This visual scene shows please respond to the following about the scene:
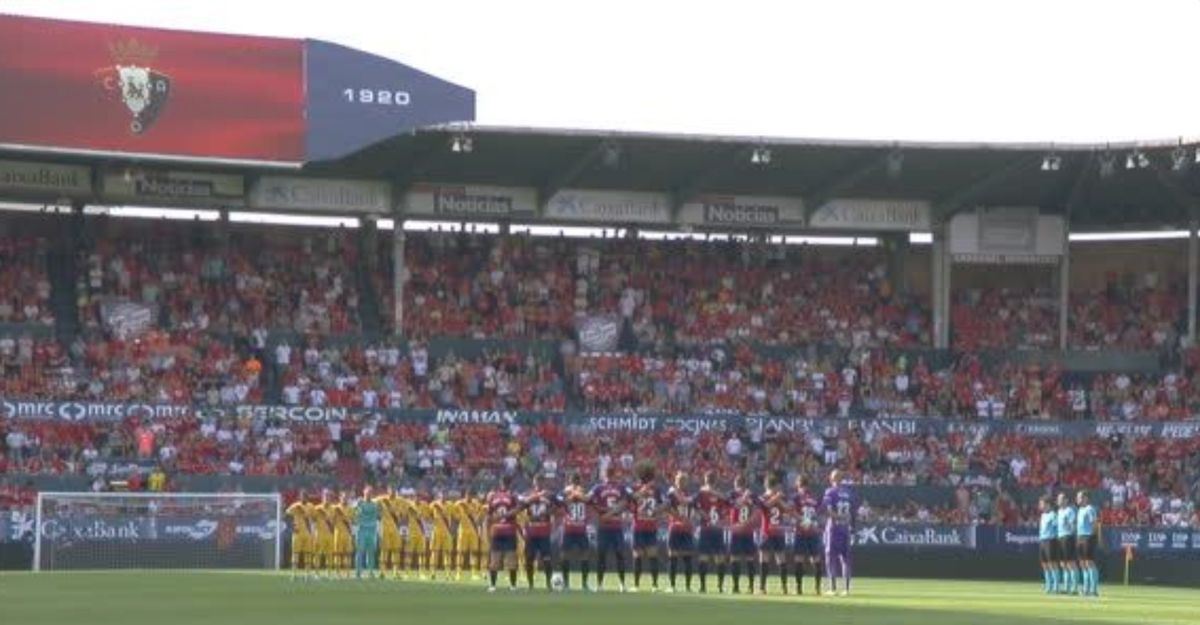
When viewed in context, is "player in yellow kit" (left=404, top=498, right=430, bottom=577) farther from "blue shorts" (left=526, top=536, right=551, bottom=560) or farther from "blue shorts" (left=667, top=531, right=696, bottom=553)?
"blue shorts" (left=667, top=531, right=696, bottom=553)

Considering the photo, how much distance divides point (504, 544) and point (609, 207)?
86.1 ft

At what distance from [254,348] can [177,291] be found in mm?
2751

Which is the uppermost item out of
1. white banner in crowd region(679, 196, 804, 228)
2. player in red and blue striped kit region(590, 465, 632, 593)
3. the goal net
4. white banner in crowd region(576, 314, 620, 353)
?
white banner in crowd region(679, 196, 804, 228)

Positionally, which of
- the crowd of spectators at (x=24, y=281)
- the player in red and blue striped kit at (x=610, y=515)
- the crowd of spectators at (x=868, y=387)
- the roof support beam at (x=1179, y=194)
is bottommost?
the player in red and blue striped kit at (x=610, y=515)

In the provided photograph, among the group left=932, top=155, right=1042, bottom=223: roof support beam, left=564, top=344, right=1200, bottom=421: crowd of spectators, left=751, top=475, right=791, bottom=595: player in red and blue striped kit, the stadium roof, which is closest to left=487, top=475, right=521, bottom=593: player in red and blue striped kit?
left=751, top=475, right=791, bottom=595: player in red and blue striped kit

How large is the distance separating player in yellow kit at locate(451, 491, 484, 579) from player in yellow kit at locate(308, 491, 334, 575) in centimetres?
237

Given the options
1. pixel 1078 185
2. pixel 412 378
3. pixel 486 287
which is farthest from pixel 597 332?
pixel 1078 185

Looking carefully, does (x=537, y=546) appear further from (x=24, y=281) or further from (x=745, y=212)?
(x=745, y=212)

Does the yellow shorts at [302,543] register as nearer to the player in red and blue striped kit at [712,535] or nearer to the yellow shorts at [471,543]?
the yellow shorts at [471,543]

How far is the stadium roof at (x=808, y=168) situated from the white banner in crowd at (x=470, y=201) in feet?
1.09

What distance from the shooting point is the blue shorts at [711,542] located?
38.3 m

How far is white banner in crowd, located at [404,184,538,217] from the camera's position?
61344 mm

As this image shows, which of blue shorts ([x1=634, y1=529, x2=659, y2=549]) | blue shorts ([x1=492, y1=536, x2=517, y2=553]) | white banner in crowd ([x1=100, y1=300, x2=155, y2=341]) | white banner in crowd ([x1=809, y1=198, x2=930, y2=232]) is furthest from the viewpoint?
white banner in crowd ([x1=809, y1=198, x2=930, y2=232])

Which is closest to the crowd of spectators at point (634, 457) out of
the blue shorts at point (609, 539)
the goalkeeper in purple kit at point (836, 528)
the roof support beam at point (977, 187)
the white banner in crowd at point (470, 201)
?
the roof support beam at point (977, 187)
